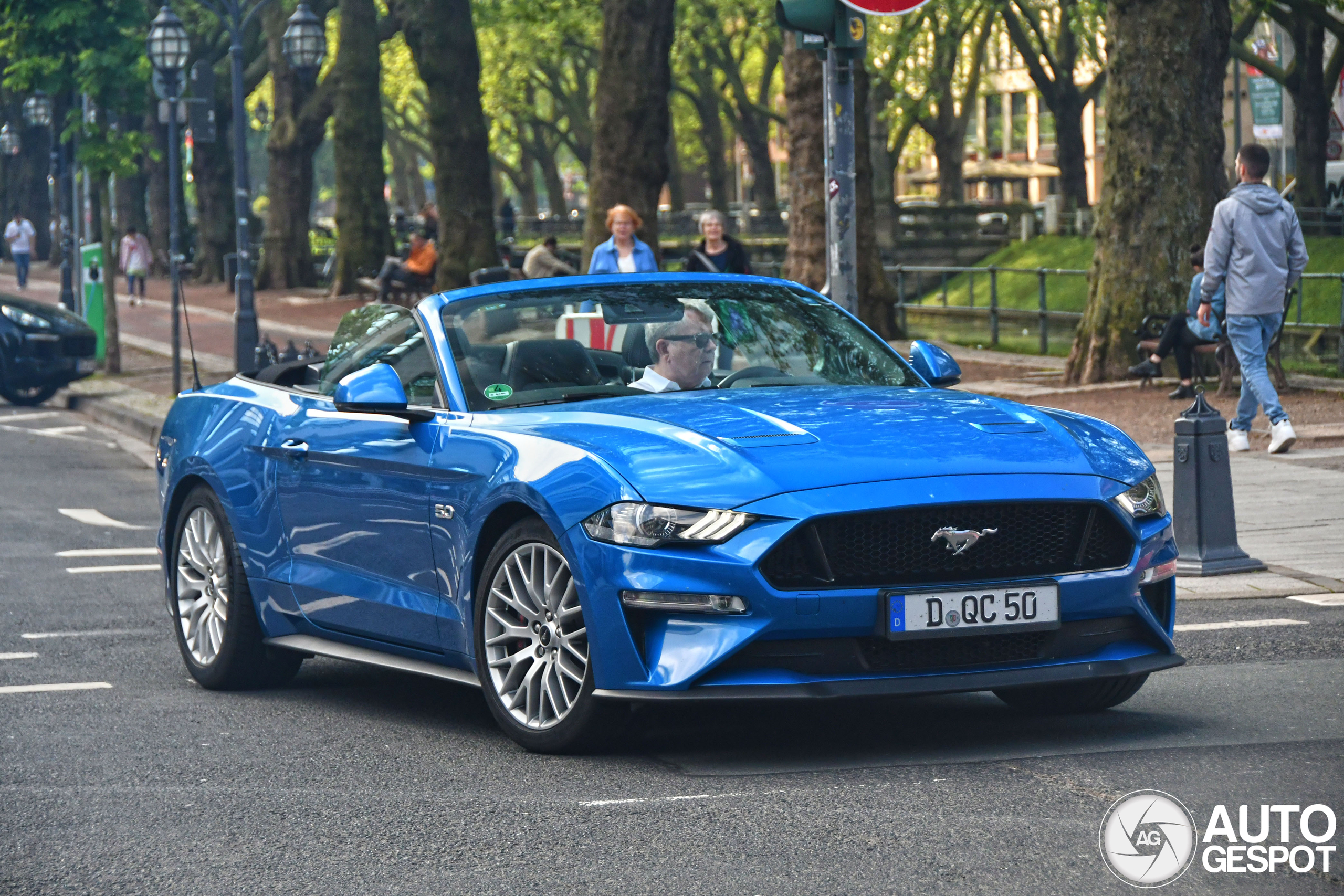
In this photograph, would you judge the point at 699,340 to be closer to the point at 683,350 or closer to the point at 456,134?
the point at 683,350

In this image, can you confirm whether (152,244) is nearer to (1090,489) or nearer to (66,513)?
(66,513)

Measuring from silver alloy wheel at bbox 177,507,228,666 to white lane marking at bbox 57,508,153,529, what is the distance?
555 centimetres

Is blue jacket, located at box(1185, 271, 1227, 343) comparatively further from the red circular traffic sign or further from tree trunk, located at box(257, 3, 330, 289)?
tree trunk, located at box(257, 3, 330, 289)

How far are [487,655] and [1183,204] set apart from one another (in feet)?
43.4

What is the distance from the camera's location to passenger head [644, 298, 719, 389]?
22.1 ft

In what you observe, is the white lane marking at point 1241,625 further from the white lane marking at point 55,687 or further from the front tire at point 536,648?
the white lane marking at point 55,687

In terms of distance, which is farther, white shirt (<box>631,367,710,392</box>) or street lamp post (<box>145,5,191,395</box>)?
street lamp post (<box>145,5,191,395</box>)

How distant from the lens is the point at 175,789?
5.70 m

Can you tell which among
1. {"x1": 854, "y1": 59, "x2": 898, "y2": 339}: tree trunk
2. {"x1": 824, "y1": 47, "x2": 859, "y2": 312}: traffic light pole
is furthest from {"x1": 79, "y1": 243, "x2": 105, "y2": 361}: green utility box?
{"x1": 824, "y1": 47, "x2": 859, "y2": 312}: traffic light pole

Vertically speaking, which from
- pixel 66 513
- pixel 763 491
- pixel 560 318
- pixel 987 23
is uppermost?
pixel 987 23

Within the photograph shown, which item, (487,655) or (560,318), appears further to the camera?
(560,318)

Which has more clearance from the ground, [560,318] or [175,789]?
[560,318]

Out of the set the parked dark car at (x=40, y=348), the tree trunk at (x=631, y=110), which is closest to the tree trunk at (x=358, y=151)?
the tree trunk at (x=631, y=110)

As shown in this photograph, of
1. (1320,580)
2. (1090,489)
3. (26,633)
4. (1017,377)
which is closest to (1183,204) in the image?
(1017,377)
